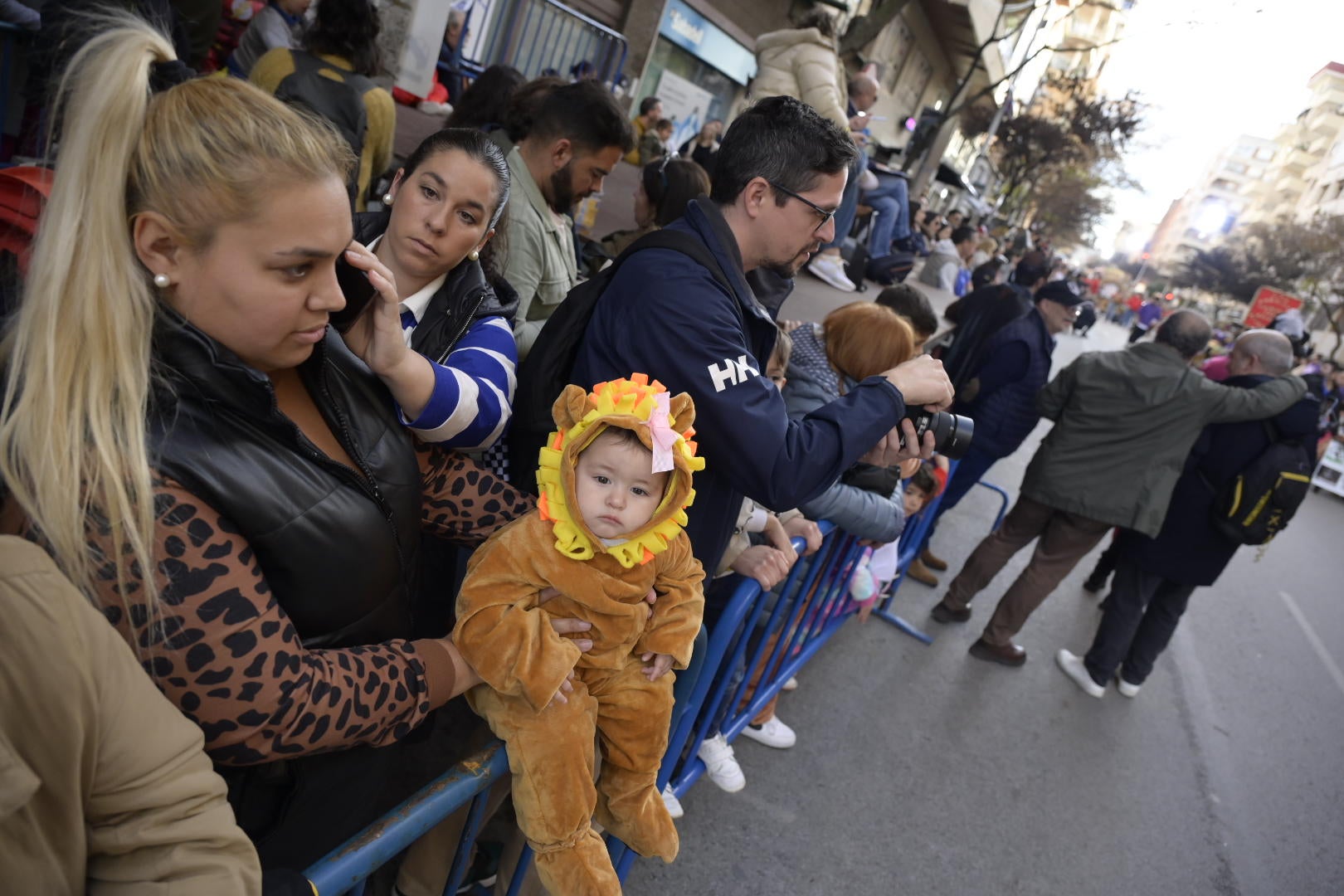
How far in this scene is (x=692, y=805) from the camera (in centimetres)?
301

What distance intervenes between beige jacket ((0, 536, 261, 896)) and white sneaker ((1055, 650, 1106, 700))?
523cm

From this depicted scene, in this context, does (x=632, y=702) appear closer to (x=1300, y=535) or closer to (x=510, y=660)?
(x=510, y=660)

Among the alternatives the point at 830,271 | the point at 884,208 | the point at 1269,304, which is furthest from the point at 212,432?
the point at 1269,304

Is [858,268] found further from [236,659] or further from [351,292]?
[236,659]

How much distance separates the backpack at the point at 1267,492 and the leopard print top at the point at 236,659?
15.5ft

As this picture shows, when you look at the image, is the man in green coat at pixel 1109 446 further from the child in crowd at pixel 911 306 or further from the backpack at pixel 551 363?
the backpack at pixel 551 363

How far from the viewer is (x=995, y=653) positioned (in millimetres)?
4863

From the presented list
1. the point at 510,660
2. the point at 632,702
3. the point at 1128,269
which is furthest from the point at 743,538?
the point at 1128,269

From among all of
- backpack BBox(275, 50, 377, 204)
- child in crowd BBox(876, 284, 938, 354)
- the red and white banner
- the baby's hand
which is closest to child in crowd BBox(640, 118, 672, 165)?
child in crowd BBox(876, 284, 938, 354)

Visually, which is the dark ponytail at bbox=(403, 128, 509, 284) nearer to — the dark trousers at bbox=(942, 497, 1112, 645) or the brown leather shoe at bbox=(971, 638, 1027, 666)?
the dark trousers at bbox=(942, 497, 1112, 645)

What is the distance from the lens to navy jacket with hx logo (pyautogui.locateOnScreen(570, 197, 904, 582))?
71.4 inches

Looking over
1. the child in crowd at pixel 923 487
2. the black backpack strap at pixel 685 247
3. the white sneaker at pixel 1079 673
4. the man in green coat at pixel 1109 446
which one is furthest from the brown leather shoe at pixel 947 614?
the black backpack strap at pixel 685 247

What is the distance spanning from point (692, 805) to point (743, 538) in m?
1.29

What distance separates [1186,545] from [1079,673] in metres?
1.10
